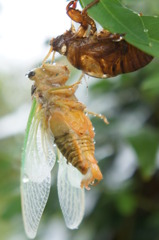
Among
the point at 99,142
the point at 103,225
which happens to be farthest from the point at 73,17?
the point at 103,225

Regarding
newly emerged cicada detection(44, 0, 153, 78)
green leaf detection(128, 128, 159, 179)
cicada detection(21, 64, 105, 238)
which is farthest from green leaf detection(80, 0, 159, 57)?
green leaf detection(128, 128, 159, 179)

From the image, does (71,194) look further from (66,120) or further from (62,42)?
(62,42)

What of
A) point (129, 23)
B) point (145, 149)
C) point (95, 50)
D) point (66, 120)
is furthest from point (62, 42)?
point (145, 149)

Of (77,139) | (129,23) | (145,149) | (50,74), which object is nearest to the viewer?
(129,23)

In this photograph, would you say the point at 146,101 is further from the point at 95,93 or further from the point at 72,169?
the point at 72,169

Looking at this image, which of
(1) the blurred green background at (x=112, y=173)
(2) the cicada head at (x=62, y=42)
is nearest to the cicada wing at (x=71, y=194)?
(2) the cicada head at (x=62, y=42)

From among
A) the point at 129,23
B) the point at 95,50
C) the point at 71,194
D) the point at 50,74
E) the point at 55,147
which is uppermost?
the point at 129,23
